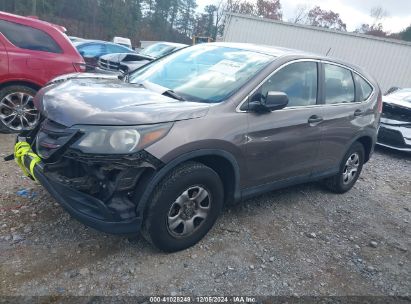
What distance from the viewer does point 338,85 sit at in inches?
173

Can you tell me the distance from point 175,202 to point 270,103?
3.96 ft

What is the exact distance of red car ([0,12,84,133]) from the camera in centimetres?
522

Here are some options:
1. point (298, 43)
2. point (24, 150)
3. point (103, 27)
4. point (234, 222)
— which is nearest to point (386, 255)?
point (234, 222)

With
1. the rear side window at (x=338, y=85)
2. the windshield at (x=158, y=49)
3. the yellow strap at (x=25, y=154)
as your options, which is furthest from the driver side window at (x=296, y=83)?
the windshield at (x=158, y=49)

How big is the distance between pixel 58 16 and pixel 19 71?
1856 inches

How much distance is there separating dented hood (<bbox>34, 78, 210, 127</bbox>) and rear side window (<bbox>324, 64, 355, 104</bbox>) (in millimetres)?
1829

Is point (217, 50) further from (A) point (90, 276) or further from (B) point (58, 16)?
(B) point (58, 16)

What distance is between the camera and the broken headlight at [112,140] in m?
2.58

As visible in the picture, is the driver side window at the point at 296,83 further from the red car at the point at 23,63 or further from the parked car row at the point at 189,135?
the red car at the point at 23,63

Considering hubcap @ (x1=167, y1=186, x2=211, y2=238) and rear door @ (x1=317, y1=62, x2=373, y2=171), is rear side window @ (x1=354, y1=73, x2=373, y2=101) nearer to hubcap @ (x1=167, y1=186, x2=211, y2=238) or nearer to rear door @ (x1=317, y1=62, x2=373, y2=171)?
rear door @ (x1=317, y1=62, x2=373, y2=171)

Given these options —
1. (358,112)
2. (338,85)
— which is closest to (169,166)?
(338,85)

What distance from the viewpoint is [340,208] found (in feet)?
15.3

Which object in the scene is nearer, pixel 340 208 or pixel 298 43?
pixel 340 208

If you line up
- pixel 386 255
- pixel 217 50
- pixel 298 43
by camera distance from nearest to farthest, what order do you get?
pixel 386 255 < pixel 217 50 < pixel 298 43
